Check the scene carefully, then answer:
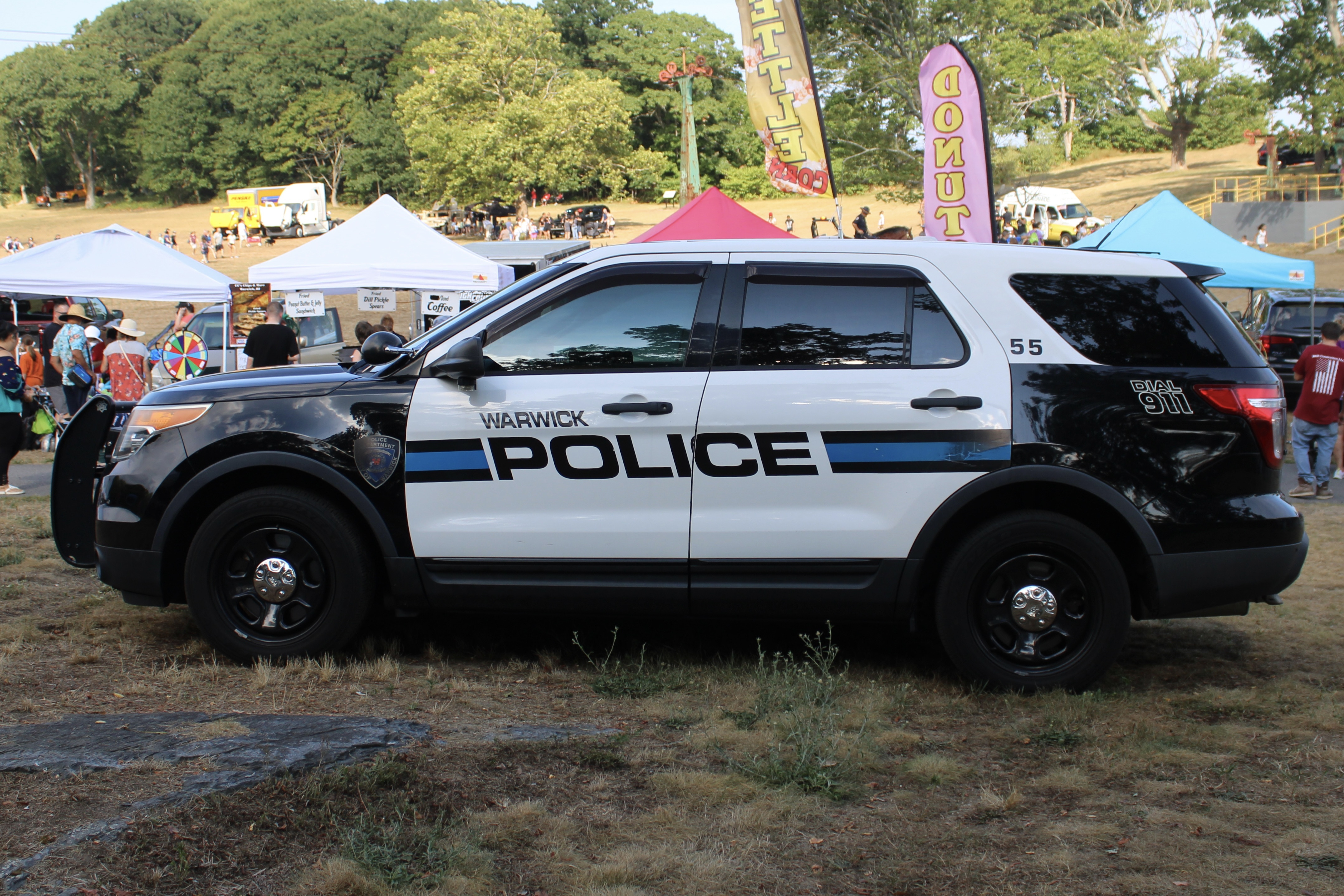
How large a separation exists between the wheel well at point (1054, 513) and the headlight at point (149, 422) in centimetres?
318

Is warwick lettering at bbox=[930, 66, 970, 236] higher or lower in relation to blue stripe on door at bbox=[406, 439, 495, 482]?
higher

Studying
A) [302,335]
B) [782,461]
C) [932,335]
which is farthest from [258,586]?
[302,335]

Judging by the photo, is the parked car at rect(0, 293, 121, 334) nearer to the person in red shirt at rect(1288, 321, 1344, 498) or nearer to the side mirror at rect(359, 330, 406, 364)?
the side mirror at rect(359, 330, 406, 364)

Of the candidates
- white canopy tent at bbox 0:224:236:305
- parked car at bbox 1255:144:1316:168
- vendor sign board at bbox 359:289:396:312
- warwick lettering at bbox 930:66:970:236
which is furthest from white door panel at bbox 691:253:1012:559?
Answer: parked car at bbox 1255:144:1316:168

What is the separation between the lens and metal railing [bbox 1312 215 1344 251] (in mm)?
38719

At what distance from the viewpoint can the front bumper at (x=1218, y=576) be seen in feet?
14.6

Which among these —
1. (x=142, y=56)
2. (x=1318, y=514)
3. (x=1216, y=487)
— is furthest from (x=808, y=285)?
(x=142, y=56)

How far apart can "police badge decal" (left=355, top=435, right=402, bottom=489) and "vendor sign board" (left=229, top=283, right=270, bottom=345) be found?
31.5 feet

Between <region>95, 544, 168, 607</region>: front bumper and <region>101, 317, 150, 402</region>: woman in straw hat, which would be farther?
<region>101, 317, 150, 402</region>: woman in straw hat

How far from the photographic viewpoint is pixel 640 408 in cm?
450

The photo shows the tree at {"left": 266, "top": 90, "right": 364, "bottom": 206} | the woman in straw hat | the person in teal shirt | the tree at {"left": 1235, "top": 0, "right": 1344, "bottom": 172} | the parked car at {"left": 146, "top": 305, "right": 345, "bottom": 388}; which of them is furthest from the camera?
the tree at {"left": 266, "top": 90, "right": 364, "bottom": 206}

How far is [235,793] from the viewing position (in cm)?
319

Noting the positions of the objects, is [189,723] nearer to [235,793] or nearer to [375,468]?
[235,793]

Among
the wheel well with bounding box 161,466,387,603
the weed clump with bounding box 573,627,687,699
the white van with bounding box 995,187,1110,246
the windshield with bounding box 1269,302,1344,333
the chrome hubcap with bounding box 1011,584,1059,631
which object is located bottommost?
the weed clump with bounding box 573,627,687,699
